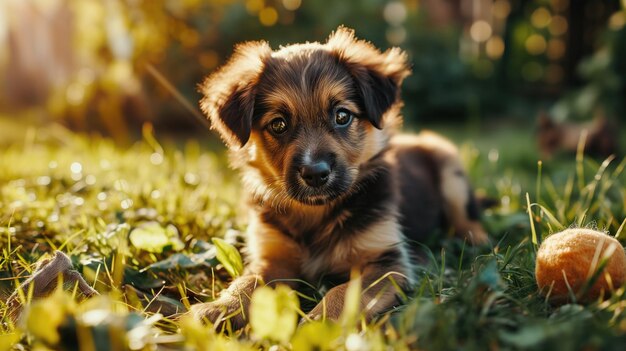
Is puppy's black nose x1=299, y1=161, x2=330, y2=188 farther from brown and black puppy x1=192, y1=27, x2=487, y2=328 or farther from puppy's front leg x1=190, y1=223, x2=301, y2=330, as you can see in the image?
puppy's front leg x1=190, y1=223, x2=301, y2=330

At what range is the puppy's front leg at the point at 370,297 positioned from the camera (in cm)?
248

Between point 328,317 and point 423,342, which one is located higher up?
point 423,342

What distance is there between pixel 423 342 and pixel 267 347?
2.10 feet

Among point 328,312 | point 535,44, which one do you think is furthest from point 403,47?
point 328,312

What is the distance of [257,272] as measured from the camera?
310cm

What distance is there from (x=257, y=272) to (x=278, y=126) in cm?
84

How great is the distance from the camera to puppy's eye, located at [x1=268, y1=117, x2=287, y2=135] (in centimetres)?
324

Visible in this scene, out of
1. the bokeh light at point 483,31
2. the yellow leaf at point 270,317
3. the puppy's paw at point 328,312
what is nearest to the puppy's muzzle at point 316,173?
the puppy's paw at point 328,312

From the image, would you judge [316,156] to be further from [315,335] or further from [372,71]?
[315,335]

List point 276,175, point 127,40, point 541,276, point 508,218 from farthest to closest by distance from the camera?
point 127,40, point 508,218, point 276,175, point 541,276

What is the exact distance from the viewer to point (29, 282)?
2471 mm

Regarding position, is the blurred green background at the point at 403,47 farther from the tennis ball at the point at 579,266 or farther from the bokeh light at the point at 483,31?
the tennis ball at the point at 579,266

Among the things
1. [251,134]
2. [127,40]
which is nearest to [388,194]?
[251,134]

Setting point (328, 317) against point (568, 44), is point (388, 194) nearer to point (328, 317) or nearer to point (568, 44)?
point (328, 317)
